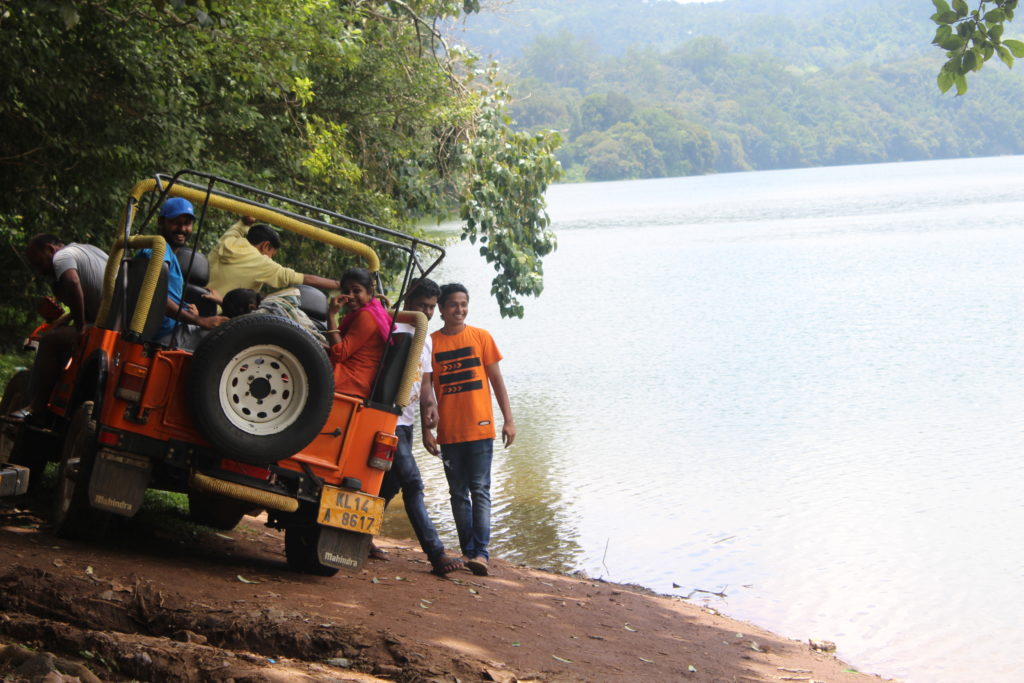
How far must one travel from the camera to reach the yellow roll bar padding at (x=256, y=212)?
6.10 m

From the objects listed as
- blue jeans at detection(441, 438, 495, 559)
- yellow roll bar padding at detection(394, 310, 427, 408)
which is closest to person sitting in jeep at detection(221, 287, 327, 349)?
yellow roll bar padding at detection(394, 310, 427, 408)

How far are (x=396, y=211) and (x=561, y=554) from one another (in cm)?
787

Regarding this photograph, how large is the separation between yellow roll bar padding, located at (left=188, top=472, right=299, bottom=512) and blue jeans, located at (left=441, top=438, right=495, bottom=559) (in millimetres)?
1504

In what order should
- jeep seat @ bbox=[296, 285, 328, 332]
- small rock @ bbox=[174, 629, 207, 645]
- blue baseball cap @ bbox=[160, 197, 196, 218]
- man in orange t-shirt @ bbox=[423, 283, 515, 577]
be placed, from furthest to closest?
man in orange t-shirt @ bbox=[423, 283, 515, 577], jeep seat @ bbox=[296, 285, 328, 332], blue baseball cap @ bbox=[160, 197, 196, 218], small rock @ bbox=[174, 629, 207, 645]

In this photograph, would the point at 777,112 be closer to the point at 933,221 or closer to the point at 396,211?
the point at 933,221

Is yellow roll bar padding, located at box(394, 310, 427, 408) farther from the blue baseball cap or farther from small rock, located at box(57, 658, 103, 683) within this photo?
small rock, located at box(57, 658, 103, 683)

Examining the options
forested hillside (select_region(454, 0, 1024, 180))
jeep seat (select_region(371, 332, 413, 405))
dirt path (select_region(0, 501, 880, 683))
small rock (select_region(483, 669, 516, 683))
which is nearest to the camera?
dirt path (select_region(0, 501, 880, 683))

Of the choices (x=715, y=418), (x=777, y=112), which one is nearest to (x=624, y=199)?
(x=777, y=112)

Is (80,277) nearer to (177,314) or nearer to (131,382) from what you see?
(177,314)

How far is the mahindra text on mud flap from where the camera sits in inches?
214

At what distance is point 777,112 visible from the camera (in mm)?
168875

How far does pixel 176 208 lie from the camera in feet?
20.5

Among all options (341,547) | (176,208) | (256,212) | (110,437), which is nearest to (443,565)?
(341,547)

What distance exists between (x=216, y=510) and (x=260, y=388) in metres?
1.29
